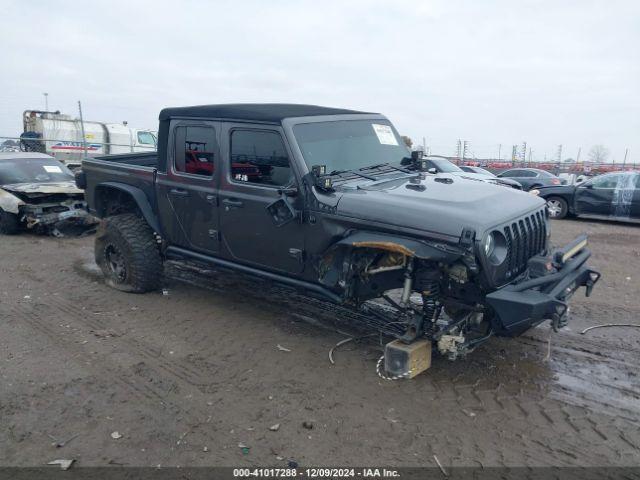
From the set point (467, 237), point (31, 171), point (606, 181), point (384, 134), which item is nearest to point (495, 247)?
point (467, 237)

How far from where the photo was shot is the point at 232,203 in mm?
4879

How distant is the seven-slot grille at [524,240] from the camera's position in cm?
386

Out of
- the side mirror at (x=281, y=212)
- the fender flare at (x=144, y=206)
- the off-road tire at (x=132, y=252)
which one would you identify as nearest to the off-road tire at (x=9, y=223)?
the off-road tire at (x=132, y=252)

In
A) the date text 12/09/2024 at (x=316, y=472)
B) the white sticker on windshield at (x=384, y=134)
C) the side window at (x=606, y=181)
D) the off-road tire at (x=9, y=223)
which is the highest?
the white sticker on windshield at (x=384, y=134)

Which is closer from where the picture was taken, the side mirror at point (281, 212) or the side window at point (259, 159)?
the side mirror at point (281, 212)

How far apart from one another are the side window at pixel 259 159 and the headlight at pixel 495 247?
1.75 metres

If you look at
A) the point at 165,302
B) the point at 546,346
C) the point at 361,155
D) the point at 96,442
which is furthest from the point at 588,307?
the point at 96,442

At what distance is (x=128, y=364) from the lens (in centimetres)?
435

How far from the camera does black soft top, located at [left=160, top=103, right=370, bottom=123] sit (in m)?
4.71

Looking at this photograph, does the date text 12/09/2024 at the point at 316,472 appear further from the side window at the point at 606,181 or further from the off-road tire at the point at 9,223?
the side window at the point at 606,181

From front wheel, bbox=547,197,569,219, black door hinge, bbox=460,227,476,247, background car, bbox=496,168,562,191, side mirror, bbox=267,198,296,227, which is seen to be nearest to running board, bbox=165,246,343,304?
side mirror, bbox=267,198,296,227

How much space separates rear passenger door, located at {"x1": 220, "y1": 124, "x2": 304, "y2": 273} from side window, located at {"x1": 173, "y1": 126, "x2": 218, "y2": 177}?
0.71 feet

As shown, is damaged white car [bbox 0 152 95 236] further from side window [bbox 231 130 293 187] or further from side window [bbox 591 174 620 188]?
side window [bbox 591 174 620 188]

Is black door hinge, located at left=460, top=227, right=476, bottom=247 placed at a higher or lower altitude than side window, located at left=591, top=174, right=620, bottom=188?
higher
